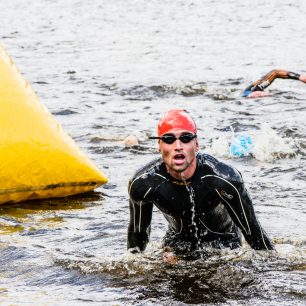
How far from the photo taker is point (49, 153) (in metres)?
7.83

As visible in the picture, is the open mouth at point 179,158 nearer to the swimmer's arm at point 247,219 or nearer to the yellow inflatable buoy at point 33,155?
the swimmer's arm at point 247,219

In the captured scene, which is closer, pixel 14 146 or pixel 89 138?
pixel 14 146

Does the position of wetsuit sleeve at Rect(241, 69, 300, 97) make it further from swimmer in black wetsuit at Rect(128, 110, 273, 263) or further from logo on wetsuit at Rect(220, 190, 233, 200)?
logo on wetsuit at Rect(220, 190, 233, 200)

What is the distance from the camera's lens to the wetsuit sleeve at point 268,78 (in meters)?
11.2

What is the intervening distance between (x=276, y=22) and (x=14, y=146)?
1388 centimetres

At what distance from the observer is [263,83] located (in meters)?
12.1

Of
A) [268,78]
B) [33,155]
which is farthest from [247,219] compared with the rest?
[268,78]

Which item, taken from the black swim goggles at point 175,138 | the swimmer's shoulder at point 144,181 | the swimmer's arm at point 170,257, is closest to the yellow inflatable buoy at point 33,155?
the swimmer's arm at point 170,257

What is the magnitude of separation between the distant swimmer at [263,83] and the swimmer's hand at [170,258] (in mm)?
5161

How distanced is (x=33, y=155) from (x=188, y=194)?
2.36 m

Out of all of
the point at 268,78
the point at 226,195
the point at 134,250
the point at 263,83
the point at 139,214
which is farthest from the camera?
the point at 263,83

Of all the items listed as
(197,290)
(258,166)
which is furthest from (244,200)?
(258,166)

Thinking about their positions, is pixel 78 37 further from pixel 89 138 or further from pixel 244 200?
pixel 244 200

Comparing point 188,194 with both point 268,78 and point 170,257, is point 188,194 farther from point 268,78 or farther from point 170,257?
point 268,78
